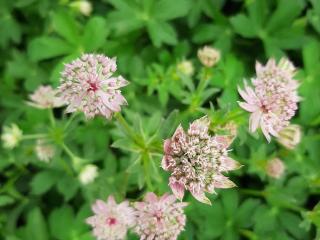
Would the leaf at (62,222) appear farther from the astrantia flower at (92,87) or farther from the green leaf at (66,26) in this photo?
the astrantia flower at (92,87)

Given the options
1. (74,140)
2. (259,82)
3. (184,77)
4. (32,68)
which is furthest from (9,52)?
(259,82)

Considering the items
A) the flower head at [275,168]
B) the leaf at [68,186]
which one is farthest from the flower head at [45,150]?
the flower head at [275,168]

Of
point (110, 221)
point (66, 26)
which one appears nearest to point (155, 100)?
point (66, 26)

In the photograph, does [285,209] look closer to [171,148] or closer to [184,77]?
[184,77]

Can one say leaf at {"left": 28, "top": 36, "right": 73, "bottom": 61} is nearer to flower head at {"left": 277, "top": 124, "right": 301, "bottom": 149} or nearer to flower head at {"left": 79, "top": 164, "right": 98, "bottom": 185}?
flower head at {"left": 79, "top": 164, "right": 98, "bottom": 185}

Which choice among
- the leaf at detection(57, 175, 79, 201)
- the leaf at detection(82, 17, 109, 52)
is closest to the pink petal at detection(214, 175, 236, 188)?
the leaf at detection(57, 175, 79, 201)
